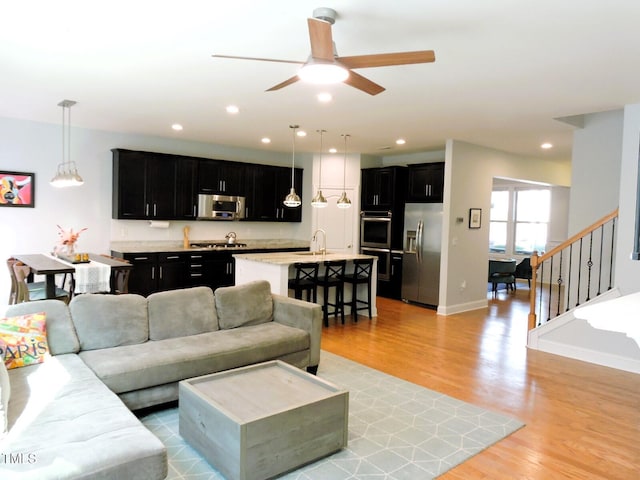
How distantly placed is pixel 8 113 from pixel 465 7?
5716 millimetres

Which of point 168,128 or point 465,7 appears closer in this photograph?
point 465,7

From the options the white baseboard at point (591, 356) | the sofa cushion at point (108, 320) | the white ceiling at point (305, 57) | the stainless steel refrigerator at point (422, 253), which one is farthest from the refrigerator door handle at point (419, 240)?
the sofa cushion at point (108, 320)

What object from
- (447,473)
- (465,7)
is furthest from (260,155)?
(447,473)

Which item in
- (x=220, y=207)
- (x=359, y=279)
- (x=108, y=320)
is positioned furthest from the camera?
(x=220, y=207)

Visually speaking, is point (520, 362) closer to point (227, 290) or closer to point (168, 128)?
point (227, 290)

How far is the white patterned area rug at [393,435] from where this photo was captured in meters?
2.62

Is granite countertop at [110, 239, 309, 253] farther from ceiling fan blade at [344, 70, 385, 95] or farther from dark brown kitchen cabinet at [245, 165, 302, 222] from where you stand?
ceiling fan blade at [344, 70, 385, 95]

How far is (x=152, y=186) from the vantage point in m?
7.03

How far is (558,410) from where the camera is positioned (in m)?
3.56

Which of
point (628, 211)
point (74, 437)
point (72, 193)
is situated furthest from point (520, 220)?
point (74, 437)

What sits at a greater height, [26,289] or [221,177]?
[221,177]

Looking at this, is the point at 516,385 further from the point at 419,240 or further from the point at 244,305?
the point at 419,240

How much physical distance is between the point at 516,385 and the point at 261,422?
267 cm

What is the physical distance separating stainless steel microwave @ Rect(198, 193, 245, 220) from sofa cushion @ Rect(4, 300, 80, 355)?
4.32 meters
